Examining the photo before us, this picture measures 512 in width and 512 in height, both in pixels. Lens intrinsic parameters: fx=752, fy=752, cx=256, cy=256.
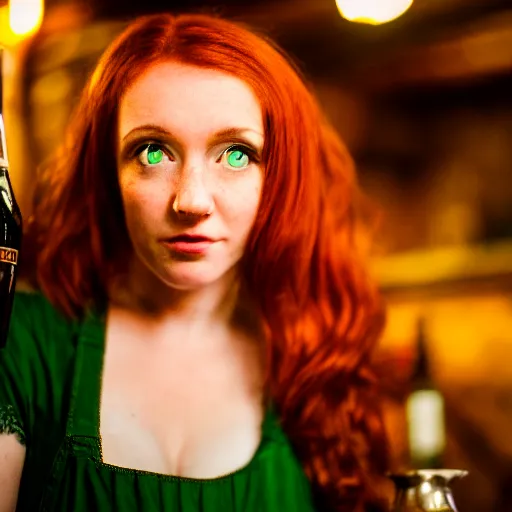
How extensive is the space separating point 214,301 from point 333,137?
31 cm

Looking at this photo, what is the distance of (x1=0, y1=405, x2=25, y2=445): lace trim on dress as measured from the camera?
830mm

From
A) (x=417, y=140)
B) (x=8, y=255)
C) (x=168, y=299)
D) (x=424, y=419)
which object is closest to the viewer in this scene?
(x=8, y=255)

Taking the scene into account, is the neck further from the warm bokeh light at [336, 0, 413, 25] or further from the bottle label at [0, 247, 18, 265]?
the warm bokeh light at [336, 0, 413, 25]

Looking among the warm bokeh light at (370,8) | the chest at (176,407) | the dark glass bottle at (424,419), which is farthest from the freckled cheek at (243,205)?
the dark glass bottle at (424,419)

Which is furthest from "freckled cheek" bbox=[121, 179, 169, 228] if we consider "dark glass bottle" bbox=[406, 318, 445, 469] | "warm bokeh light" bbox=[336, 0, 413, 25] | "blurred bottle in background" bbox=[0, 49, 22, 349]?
"dark glass bottle" bbox=[406, 318, 445, 469]

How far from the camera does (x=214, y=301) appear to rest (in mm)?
966

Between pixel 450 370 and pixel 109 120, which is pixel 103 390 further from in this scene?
pixel 450 370

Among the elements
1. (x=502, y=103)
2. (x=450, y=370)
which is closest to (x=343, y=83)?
(x=502, y=103)

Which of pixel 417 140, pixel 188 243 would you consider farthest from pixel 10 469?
pixel 417 140

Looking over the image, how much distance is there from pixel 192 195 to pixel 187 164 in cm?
4

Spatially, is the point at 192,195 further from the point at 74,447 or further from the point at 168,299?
the point at 74,447

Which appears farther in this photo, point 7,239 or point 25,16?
point 25,16

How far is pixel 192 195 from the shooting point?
0.85 metres

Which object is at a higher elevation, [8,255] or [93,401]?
[8,255]
